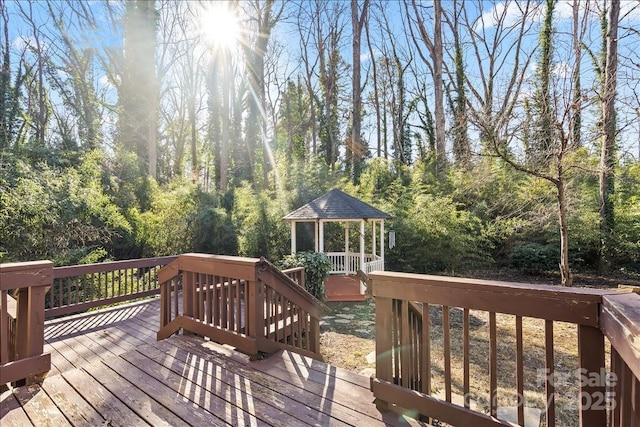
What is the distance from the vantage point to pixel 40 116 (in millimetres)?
14438

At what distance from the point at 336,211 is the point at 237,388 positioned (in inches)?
256

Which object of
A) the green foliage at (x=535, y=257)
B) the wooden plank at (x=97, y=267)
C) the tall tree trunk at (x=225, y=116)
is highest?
the tall tree trunk at (x=225, y=116)

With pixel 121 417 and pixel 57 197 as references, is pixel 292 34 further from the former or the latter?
pixel 121 417

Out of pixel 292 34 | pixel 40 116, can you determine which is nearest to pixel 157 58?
pixel 40 116

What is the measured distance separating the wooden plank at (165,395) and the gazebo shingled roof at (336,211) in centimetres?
599

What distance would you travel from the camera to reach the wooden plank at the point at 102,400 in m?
2.01

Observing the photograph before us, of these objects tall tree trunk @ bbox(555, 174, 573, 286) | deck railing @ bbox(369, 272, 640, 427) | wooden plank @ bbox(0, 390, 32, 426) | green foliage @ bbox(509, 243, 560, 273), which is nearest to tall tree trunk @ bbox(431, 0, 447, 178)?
green foliage @ bbox(509, 243, 560, 273)

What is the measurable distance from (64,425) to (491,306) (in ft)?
8.38

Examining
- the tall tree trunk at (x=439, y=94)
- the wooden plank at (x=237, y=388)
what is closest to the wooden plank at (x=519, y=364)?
the wooden plank at (x=237, y=388)

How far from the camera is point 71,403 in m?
2.20

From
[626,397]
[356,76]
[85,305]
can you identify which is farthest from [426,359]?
[356,76]

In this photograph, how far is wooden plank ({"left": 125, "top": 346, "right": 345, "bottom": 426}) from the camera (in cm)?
201

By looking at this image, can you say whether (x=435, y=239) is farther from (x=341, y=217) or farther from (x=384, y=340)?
(x=384, y=340)

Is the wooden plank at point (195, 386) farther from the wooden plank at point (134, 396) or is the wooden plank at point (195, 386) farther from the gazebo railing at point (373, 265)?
the gazebo railing at point (373, 265)
